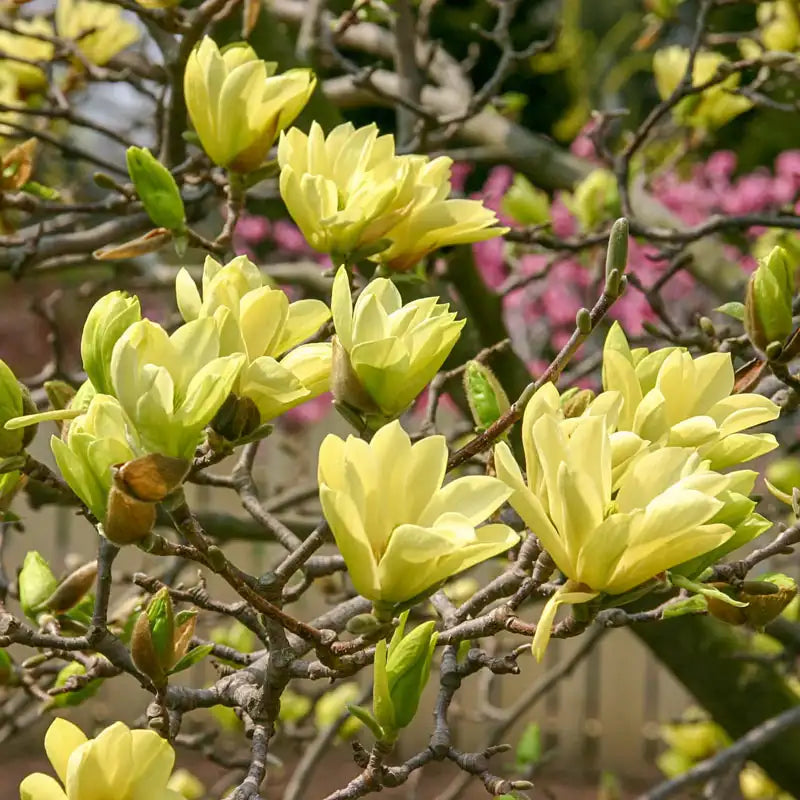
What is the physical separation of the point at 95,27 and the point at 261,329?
1.11m

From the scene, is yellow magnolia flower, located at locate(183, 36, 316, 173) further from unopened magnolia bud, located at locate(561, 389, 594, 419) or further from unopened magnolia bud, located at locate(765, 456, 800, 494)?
unopened magnolia bud, located at locate(765, 456, 800, 494)

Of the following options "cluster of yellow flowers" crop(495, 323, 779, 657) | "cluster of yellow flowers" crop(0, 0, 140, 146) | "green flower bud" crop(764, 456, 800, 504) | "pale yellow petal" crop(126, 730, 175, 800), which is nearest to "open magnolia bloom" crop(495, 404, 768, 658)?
"cluster of yellow flowers" crop(495, 323, 779, 657)

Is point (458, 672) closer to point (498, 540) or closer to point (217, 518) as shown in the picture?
point (498, 540)

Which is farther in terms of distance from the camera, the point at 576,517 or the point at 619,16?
the point at 619,16

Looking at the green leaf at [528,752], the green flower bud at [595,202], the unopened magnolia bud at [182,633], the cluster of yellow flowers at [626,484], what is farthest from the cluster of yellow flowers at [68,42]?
the green leaf at [528,752]

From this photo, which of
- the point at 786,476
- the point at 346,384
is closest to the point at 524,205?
the point at 786,476

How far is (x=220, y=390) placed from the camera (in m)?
0.52

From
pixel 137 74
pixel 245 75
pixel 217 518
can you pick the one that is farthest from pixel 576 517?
pixel 137 74

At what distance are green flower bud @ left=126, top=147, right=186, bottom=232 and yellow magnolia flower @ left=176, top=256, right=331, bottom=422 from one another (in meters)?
0.23

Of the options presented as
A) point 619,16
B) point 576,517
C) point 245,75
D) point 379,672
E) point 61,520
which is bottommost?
point 61,520

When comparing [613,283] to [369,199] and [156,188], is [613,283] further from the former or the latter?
[156,188]

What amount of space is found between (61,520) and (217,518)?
3.28 m

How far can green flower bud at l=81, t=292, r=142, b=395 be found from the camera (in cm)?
57

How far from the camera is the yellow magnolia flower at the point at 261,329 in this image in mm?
577
